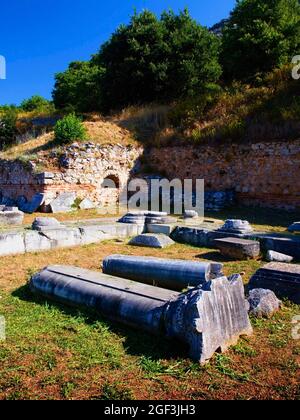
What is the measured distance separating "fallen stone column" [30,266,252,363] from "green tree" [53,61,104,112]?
2101 centimetres

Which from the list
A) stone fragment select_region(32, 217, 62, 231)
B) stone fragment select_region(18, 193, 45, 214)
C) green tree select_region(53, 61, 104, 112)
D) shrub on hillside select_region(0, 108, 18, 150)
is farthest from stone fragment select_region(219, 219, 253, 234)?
shrub on hillside select_region(0, 108, 18, 150)

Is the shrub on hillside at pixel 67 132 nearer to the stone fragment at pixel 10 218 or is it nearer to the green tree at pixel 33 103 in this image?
the stone fragment at pixel 10 218

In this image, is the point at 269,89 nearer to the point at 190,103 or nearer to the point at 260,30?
the point at 190,103

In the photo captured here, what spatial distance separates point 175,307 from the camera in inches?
138

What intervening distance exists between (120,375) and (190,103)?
1682 cm

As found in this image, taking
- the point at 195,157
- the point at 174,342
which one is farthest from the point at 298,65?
the point at 174,342

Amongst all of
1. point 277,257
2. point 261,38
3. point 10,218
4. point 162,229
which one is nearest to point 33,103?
point 261,38

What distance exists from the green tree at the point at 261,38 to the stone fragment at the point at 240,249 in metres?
16.5

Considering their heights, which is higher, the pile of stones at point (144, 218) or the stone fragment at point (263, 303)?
the pile of stones at point (144, 218)

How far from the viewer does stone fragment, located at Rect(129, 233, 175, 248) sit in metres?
8.33

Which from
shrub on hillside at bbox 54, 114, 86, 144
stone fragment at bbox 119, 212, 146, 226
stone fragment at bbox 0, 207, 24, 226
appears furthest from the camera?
shrub on hillside at bbox 54, 114, 86, 144

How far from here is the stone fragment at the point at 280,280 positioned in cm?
467

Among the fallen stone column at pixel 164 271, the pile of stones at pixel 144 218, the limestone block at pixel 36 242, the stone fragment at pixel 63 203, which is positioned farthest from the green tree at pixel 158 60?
the fallen stone column at pixel 164 271

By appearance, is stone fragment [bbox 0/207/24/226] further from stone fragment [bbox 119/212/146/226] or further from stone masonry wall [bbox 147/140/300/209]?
stone masonry wall [bbox 147/140/300/209]
